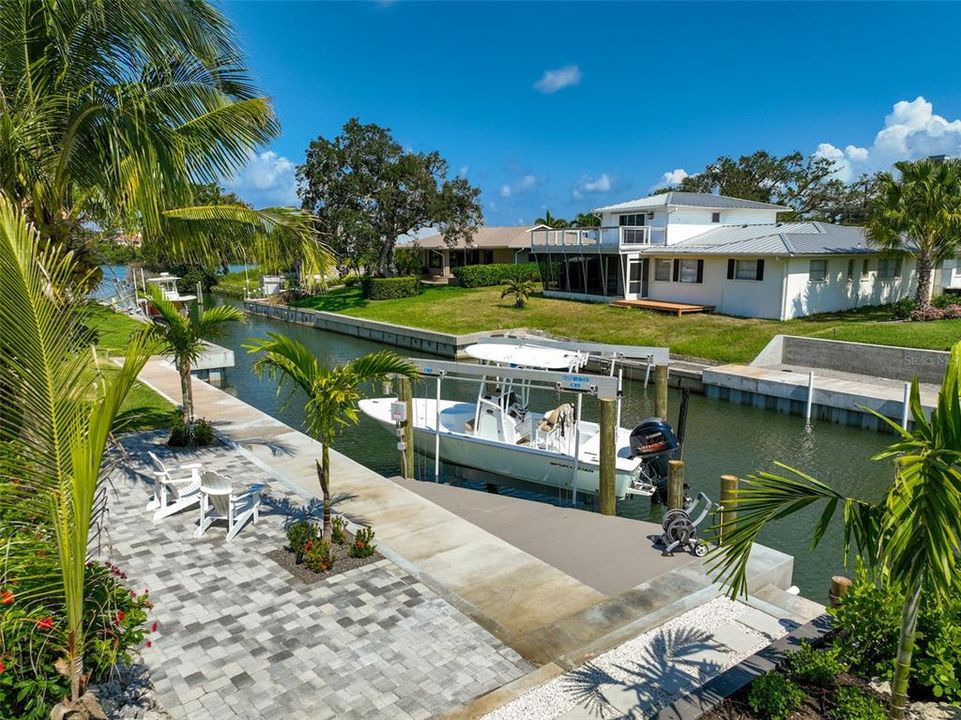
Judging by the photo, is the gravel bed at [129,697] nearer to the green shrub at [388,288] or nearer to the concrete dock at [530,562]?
the concrete dock at [530,562]

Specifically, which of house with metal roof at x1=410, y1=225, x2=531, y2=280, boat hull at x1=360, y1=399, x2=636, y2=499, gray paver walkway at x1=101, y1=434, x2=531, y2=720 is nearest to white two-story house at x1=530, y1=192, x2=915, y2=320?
house with metal roof at x1=410, y1=225, x2=531, y2=280

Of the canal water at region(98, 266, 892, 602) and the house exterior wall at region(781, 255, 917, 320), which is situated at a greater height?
the house exterior wall at region(781, 255, 917, 320)

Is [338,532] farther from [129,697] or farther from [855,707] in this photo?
[855,707]

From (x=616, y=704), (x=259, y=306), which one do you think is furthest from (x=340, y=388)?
(x=259, y=306)

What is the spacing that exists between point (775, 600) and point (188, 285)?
59651mm

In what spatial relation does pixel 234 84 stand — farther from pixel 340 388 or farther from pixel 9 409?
pixel 9 409

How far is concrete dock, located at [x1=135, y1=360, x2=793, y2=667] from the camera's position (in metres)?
7.23

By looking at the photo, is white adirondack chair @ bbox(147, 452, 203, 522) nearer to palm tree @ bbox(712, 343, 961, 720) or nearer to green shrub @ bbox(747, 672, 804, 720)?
green shrub @ bbox(747, 672, 804, 720)

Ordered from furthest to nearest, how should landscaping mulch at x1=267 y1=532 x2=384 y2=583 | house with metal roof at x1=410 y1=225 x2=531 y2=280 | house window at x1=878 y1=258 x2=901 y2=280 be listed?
1. house with metal roof at x1=410 y1=225 x2=531 y2=280
2. house window at x1=878 y1=258 x2=901 y2=280
3. landscaping mulch at x1=267 y1=532 x2=384 y2=583

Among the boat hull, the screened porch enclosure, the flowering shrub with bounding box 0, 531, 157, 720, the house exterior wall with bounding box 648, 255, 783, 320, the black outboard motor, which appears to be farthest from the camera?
the screened porch enclosure

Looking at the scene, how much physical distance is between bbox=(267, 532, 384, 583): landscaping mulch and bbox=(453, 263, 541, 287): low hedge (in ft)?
124

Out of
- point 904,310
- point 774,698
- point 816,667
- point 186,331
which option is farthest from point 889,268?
point 774,698

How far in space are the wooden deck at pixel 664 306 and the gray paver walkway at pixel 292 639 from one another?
84.8 feet

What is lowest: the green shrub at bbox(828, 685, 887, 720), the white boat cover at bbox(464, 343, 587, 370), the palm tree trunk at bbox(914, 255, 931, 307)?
the green shrub at bbox(828, 685, 887, 720)
